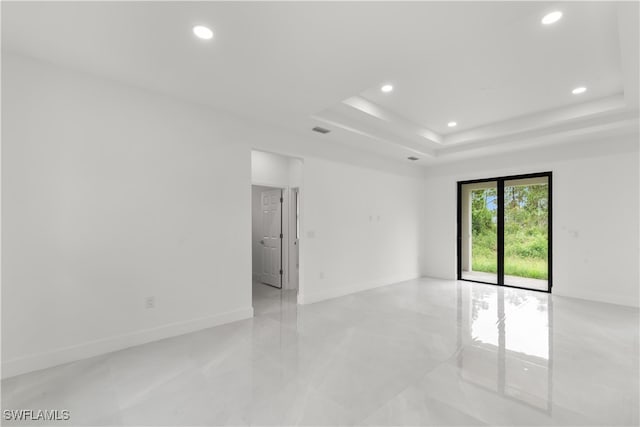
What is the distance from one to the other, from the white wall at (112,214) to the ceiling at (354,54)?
0.30 meters

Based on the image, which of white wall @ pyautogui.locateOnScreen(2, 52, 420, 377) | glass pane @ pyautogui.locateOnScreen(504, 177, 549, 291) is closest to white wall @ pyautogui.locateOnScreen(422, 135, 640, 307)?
glass pane @ pyautogui.locateOnScreen(504, 177, 549, 291)

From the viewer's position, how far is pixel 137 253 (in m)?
3.07

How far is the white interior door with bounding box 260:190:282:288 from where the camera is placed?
5832mm

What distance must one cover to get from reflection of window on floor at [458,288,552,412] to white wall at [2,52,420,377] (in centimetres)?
279

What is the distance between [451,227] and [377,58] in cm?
514

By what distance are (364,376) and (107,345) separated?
101 inches

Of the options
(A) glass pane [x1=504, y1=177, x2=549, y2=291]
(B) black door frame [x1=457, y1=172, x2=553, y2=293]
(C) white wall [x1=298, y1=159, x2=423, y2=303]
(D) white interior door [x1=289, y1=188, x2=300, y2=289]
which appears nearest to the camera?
(C) white wall [x1=298, y1=159, x2=423, y2=303]

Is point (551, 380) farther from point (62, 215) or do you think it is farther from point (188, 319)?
point (62, 215)

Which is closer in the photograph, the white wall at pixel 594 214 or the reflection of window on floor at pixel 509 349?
the reflection of window on floor at pixel 509 349

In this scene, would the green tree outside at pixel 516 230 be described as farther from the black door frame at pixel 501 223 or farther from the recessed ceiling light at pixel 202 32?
the recessed ceiling light at pixel 202 32

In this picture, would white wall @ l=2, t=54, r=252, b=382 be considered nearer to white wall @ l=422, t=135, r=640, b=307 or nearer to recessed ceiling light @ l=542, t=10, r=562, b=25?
recessed ceiling light @ l=542, t=10, r=562, b=25

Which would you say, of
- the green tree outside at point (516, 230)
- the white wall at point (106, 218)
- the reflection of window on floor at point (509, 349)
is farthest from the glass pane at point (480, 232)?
the white wall at point (106, 218)

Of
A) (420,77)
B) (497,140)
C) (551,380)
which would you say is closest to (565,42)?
(420,77)

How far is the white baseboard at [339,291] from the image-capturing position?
464 cm
